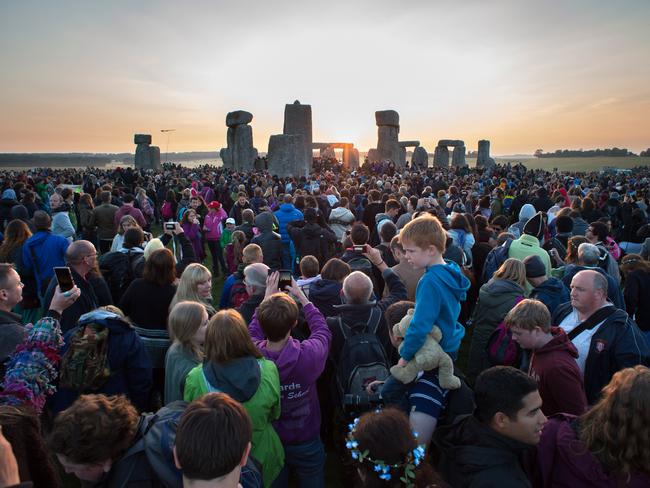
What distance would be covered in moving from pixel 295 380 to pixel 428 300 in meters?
1.02

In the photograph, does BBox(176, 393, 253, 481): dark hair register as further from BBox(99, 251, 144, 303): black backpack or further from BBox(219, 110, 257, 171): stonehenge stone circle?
BBox(219, 110, 257, 171): stonehenge stone circle

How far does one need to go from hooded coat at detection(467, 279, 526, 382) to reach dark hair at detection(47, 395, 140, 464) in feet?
10.1

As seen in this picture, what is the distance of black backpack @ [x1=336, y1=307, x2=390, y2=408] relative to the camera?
312 cm

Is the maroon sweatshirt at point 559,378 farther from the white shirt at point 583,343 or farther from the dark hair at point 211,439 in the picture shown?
the dark hair at point 211,439

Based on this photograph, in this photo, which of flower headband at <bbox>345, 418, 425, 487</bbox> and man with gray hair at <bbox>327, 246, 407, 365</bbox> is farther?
man with gray hair at <bbox>327, 246, 407, 365</bbox>

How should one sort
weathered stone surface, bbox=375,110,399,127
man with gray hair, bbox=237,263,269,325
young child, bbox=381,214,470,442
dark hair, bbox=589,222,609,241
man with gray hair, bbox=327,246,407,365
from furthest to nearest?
weathered stone surface, bbox=375,110,399,127 → dark hair, bbox=589,222,609,241 → man with gray hair, bbox=237,263,269,325 → man with gray hair, bbox=327,246,407,365 → young child, bbox=381,214,470,442

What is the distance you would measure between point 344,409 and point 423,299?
3.81 feet

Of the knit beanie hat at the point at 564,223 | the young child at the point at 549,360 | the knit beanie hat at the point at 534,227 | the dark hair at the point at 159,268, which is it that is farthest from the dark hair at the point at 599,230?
the dark hair at the point at 159,268

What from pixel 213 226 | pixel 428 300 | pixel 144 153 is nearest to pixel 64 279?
pixel 428 300

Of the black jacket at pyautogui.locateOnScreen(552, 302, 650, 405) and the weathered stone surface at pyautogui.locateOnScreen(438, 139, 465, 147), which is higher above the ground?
the weathered stone surface at pyautogui.locateOnScreen(438, 139, 465, 147)

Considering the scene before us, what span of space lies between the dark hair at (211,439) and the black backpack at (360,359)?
5.07ft

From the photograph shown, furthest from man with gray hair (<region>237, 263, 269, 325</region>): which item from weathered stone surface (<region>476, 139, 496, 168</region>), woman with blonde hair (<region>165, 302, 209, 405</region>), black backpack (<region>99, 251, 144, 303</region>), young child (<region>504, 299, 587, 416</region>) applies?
weathered stone surface (<region>476, 139, 496, 168</region>)

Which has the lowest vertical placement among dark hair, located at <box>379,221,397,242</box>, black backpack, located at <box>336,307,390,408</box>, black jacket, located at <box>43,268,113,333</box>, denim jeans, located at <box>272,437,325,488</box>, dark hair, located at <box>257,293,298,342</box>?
denim jeans, located at <box>272,437,325,488</box>

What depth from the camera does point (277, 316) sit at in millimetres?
2721
